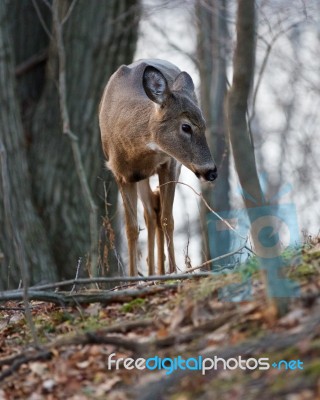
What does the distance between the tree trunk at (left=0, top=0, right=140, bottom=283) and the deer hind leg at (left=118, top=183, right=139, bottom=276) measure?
2.42 m

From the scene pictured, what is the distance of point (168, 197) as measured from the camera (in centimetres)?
948

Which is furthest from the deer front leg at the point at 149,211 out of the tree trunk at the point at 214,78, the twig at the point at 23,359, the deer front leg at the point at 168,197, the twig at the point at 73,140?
the twig at the point at 23,359

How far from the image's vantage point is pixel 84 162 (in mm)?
12586

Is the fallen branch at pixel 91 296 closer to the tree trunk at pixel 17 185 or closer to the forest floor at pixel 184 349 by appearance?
the forest floor at pixel 184 349

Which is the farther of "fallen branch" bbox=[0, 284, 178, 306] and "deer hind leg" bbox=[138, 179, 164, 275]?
"deer hind leg" bbox=[138, 179, 164, 275]

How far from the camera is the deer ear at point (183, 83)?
9.21 meters

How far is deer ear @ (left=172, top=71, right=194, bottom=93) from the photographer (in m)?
9.21

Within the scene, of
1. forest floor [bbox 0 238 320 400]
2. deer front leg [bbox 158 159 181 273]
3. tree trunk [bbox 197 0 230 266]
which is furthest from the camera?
tree trunk [bbox 197 0 230 266]

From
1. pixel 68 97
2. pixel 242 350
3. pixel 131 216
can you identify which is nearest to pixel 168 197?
pixel 131 216

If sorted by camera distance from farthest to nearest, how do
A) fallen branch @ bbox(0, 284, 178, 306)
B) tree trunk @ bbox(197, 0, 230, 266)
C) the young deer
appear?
tree trunk @ bbox(197, 0, 230, 266) < the young deer < fallen branch @ bbox(0, 284, 178, 306)

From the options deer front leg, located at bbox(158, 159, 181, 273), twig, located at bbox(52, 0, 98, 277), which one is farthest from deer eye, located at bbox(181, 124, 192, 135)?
twig, located at bbox(52, 0, 98, 277)

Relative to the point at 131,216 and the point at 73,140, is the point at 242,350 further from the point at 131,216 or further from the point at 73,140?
the point at 73,140

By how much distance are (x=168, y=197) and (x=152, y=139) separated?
25.1 inches

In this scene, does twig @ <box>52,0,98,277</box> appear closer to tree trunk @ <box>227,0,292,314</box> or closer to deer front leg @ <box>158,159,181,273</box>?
deer front leg @ <box>158,159,181,273</box>
